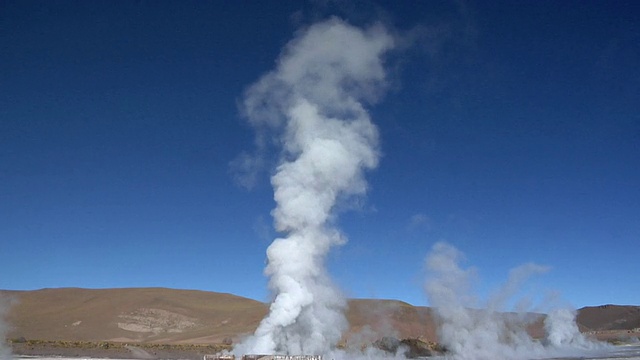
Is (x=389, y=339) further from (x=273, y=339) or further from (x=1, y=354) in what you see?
(x=1, y=354)

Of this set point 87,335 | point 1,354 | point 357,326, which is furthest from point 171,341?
point 1,354

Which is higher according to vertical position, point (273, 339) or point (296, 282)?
point (296, 282)

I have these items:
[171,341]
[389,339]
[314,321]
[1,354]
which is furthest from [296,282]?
[171,341]

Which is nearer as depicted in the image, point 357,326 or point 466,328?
point 466,328

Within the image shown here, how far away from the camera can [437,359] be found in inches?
3794

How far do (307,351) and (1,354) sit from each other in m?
34.8

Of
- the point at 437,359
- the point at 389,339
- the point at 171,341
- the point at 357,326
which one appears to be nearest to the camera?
the point at 437,359

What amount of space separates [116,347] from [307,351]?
79.6m

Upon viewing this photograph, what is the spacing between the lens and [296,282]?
71.2 m

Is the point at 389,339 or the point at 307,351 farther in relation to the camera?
the point at 389,339

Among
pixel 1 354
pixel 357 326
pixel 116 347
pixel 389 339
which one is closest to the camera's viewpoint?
pixel 1 354

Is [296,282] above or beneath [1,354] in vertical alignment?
above

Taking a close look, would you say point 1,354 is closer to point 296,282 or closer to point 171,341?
point 296,282

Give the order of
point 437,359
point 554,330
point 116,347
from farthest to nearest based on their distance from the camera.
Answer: point 554,330 < point 116,347 < point 437,359
